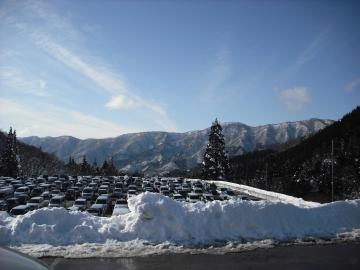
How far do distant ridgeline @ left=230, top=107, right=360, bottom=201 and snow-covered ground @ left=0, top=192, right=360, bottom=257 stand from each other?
48.5 m

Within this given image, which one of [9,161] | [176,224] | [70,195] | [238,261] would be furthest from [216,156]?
[238,261]

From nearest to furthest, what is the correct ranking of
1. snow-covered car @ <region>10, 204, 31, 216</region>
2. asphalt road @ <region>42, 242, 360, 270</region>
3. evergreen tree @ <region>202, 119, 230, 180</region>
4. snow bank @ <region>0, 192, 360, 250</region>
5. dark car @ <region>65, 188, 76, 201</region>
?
asphalt road @ <region>42, 242, 360, 270</region>
snow bank @ <region>0, 192, 360, 250</region>
snow-covered car @ <region>10, 204, 31, 216</region>
dark car @ <region>65, 188, 76, 201</region>
evergreen tree @ <region>202, 119, 230, 180</region>

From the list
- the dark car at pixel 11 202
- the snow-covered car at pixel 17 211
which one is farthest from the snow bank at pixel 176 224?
the dark car at pixel 11 202

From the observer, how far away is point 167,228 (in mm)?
12656

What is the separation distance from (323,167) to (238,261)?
67202 millimetres

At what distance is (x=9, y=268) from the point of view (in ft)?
13.0

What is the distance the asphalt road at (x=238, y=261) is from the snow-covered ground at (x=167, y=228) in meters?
0.64

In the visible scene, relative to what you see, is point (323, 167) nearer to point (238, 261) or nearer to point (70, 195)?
point (70, 195)

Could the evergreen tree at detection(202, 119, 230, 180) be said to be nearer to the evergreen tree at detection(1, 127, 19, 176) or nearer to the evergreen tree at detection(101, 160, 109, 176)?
the evergreen tree at detection(1, 127, 19, 176)

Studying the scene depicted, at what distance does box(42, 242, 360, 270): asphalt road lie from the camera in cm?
968

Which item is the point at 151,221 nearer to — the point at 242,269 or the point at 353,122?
the point at 242,269

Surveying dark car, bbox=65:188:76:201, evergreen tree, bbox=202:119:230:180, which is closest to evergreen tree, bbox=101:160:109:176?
evergreen tree, bbox=202:119:230:180

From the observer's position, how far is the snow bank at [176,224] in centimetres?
1205

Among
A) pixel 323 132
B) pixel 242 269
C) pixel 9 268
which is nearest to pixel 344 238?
pixel 242 269
